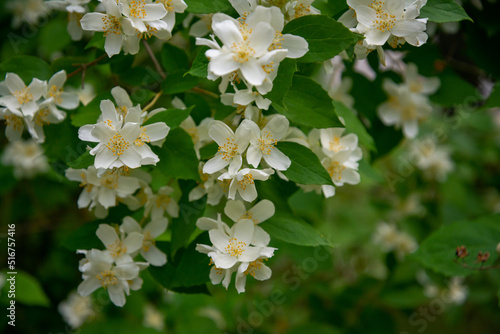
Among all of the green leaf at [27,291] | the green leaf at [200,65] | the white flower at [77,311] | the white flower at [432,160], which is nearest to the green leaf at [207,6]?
the green leaf at [200,65]

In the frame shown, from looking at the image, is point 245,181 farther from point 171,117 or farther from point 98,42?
point 98,42

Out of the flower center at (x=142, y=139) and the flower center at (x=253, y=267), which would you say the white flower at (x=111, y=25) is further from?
the flower center at (x=253, y=267)

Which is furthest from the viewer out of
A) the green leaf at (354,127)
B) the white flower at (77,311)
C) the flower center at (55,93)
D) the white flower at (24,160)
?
the white flower at (24,160)

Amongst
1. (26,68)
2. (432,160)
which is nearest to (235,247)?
(26,68)

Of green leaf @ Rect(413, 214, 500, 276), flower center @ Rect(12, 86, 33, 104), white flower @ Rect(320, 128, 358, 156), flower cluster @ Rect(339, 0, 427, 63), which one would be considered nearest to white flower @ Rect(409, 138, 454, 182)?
green leaf @ Rect(413, 214, 500, 276)

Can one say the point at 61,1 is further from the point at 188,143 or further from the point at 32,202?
the point at 32,202
